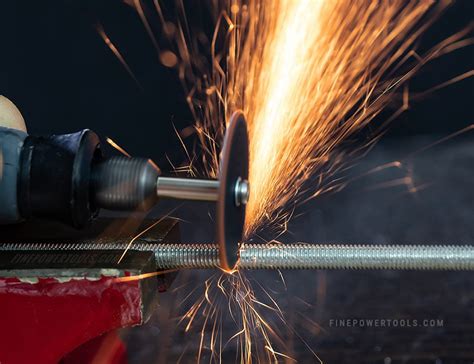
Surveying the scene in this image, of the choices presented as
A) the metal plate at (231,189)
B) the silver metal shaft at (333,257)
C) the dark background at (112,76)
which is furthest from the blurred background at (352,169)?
the metal plate at (231,189)

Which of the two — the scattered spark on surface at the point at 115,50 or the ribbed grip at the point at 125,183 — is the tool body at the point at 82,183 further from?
the scattered spark on surface at the point at 115,50

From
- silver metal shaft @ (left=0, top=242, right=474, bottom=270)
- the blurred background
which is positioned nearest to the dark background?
the blurred background

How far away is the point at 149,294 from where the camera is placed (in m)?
0.94

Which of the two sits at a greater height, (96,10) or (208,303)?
(96,10)

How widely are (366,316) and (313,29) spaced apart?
2.45 feet

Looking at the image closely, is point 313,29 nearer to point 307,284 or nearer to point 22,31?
point 307,284

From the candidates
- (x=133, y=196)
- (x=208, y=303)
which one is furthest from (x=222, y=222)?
(x=208, y=303)

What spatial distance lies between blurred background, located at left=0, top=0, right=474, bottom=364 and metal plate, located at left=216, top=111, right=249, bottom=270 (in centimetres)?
94

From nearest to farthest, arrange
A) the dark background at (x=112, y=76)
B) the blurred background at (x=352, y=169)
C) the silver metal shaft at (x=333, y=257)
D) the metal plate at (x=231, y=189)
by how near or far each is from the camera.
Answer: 1. the metal plate at (x=231, y=189)
2. the silver metal shaft at (x=333, y=257)
3. the blurred background at (x=352, y=169)
4. the dark background at (x=112, y=76)

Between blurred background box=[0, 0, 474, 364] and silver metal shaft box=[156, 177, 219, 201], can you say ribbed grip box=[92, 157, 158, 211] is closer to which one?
silver metal shaft box=[156, 177, 219, 201]

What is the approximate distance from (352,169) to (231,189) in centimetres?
154

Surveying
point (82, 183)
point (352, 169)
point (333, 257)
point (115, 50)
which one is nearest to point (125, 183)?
point (82, 183)

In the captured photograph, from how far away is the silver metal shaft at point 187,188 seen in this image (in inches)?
34.8

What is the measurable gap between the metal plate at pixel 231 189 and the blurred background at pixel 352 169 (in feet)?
3.07
